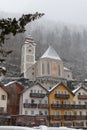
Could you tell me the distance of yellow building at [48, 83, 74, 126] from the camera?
4582 cm

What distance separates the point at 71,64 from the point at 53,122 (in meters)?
102

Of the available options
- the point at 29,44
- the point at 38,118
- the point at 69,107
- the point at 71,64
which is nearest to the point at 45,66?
the point at 29,44

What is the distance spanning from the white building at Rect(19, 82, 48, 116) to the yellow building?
103 centimetres

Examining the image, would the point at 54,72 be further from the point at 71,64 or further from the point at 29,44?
the point at 71,64

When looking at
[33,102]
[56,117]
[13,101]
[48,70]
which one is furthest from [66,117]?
[48,70]

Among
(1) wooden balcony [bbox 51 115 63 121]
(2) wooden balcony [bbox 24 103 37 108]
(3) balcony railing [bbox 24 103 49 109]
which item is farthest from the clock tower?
(1) wooden balcony [bbox 51 115 63 121]

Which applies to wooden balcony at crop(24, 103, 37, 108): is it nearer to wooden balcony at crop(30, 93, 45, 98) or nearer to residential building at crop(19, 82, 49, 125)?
residential building at crop(19, 82, 49, 125)

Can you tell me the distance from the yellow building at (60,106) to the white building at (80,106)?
0.89 m

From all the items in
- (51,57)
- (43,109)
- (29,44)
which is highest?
(29,44)

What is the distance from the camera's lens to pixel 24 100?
4566 cm

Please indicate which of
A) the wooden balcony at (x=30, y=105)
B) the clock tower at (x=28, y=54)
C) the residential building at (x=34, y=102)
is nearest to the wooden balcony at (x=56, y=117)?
the residential building at (x=34, y=102)

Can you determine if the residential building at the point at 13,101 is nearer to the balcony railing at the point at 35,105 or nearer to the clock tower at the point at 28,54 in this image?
the balcony railing at the point at 35,105

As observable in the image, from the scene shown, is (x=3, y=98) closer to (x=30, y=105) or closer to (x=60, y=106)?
(x=30, y=105)

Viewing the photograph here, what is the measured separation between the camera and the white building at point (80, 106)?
47531mm
